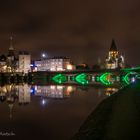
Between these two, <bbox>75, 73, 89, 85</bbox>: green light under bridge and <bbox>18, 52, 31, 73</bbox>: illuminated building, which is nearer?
<bbox>75, 73, 89, 85</bbox>: green light under bridge

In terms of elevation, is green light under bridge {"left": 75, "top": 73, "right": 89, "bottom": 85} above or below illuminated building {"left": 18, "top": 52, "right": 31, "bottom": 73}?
below

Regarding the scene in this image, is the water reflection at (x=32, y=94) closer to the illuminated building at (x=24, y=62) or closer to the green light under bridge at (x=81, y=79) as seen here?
the green light under bridge at (x=81, y=79)

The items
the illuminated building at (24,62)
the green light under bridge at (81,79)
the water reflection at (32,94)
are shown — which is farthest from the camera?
the illuminated building at (24,62)

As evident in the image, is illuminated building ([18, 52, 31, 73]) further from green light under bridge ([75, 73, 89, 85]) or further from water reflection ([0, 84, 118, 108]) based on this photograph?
water reflection ([0, 84, 118, 108])

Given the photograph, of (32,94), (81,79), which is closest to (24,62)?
(81,79)

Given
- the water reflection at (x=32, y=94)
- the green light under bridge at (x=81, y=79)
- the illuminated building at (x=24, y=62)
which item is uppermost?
the illuminated building at (x=24, y=62)

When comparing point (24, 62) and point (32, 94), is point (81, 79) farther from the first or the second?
point (32, 94)

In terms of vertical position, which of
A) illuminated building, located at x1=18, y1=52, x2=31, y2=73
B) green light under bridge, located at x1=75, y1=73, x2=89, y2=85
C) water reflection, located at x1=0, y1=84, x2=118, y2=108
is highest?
illuminated building, located at x1=18, y1=52, x2=31, y2=73

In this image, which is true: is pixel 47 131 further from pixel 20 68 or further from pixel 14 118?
pixel 20 68

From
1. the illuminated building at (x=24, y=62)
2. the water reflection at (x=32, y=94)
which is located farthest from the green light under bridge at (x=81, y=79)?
the water reflection at (x=32, y=94)

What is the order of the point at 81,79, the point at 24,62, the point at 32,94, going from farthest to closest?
the point at 24,62, the point at 81,79, the point at 32,94

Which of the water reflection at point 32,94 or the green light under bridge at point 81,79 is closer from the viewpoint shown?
the water reflection at point 32,94

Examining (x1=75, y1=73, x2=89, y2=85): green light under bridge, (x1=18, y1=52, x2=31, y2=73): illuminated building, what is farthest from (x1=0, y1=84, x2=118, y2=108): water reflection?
(x1=18, y1=52, x2=31, y2=73): illuminated building

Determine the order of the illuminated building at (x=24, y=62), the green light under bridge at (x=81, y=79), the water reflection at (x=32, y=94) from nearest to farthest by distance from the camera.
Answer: the water reflection at (x=32, y=94), the green light under bridge at (x=81, y=79), the illuminated building at (x=24, y=62)
